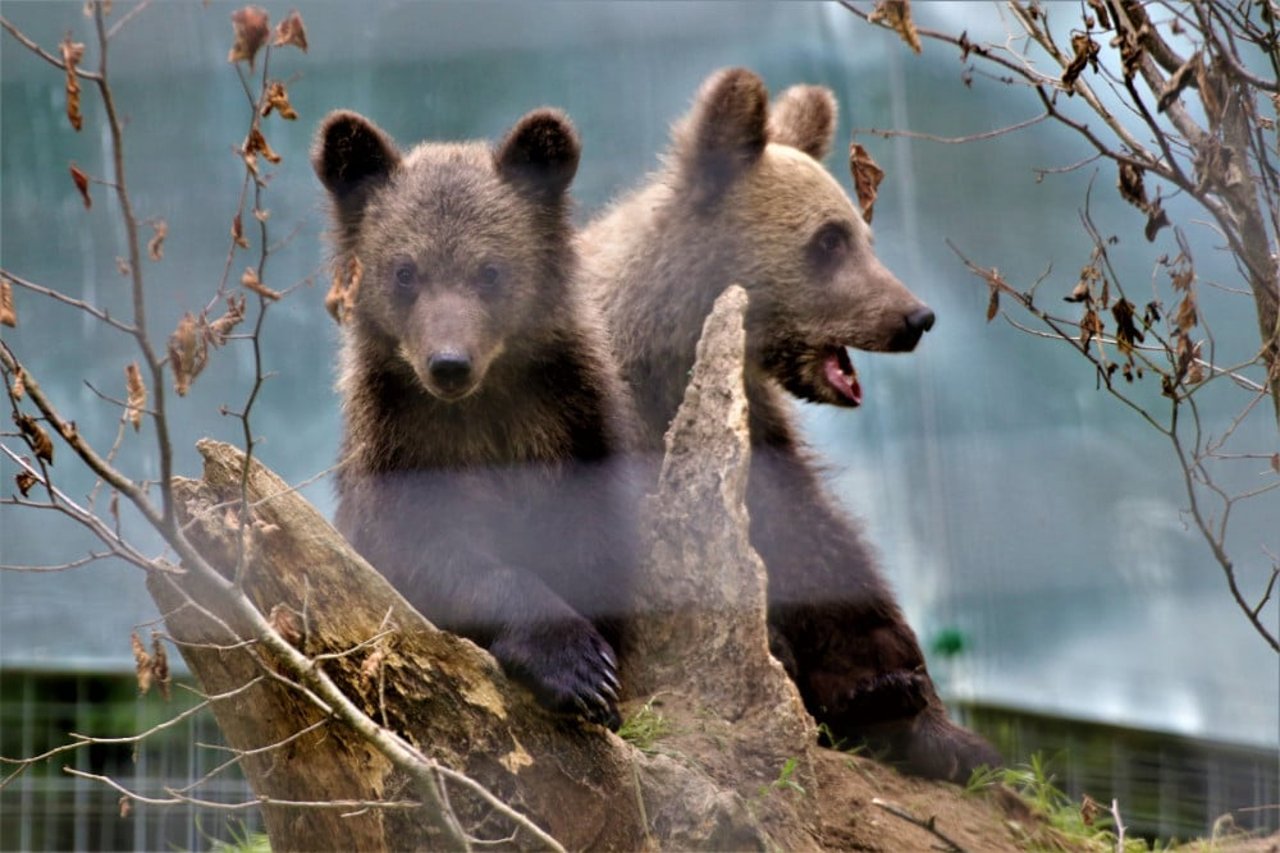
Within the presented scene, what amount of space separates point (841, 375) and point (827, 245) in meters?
Result: 0.43

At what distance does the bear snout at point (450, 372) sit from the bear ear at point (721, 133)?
151 centimetres

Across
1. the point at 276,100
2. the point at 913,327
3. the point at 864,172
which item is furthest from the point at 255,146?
the point at 913,327

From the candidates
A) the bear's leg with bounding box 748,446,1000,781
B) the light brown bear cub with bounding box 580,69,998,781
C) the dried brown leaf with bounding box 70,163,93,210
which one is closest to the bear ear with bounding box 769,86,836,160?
the light brown bear cub with bounding box 580,69,998,781

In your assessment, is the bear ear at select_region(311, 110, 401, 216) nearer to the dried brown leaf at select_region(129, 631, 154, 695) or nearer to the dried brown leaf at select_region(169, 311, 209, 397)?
the dried brown leaf at select_region(169, 311, 209, 397)

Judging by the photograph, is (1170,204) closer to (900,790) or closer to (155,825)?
(900,790)

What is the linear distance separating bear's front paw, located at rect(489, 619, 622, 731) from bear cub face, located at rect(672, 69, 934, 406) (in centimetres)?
168

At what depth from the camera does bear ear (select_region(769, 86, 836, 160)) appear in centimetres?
529

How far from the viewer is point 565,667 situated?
3.26m

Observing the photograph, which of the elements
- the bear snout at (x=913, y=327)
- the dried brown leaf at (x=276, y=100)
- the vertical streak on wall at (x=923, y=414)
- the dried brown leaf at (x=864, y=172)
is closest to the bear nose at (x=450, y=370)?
the dried brown leaf at (x=276, y=100)

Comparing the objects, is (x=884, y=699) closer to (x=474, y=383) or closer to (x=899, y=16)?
(x=474, y=383)

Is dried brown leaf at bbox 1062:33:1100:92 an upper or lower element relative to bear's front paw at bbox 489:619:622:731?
upper

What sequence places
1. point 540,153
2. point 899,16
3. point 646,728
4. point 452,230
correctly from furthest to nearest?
1. point 540,153
2. point 452,230
3. point 646,728
4. point 899,16

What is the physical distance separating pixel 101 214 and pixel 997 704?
3.79 m

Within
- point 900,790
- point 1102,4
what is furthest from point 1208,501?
point 1102,4
